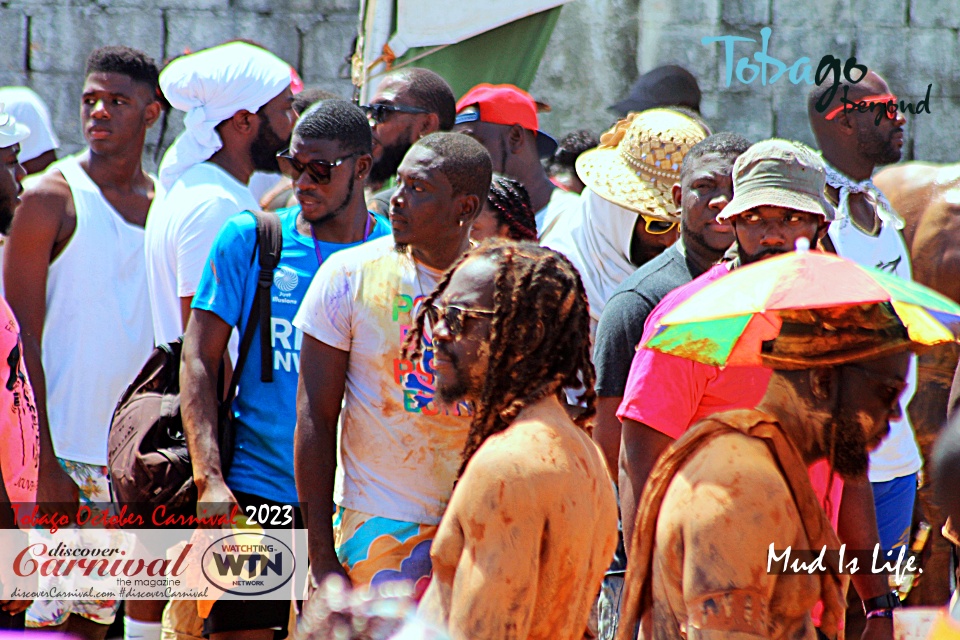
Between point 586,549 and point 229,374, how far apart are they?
1845 mm

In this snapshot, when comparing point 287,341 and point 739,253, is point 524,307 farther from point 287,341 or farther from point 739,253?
point 287,341

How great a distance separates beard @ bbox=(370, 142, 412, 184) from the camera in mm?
5262

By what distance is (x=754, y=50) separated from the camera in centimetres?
862

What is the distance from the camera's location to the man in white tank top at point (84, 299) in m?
4.95

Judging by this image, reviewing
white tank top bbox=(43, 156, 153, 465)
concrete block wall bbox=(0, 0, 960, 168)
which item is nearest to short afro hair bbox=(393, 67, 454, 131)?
white tank top bbox=(43, 156, 153, 465)

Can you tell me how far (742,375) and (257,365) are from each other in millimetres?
1514

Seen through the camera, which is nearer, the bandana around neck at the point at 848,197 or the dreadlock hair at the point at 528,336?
the dreadlock hair at the point at 528,336

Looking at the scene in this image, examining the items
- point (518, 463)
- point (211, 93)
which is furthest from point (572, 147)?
point (518, 463)

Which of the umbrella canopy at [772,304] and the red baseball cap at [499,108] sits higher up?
the umbrella canopy at [772,304]

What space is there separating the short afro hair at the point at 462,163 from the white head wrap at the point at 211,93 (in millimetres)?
1264

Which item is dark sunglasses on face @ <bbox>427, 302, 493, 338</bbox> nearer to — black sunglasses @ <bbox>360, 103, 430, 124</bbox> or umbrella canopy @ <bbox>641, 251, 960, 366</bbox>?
umbrella canopy @ <bbox>641, 251, 960, 366</bbox>

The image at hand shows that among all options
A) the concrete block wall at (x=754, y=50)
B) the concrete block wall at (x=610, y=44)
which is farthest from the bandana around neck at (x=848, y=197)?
the concrete block wall at (x=754, y=50)

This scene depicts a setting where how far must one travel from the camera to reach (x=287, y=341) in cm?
402

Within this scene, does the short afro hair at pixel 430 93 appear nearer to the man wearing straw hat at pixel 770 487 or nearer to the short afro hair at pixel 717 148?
the short afro hair at pixel 717 148
